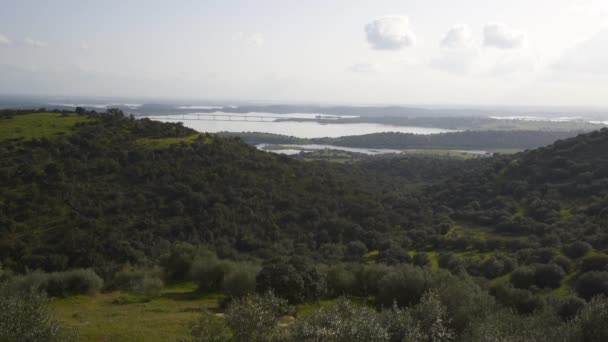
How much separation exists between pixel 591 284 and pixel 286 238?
72.6 feet

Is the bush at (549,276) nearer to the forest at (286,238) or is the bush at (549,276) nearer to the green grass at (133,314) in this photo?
the forest at (286,238)

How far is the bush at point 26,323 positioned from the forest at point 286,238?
37 millimetres

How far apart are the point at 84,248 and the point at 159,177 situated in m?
11.4

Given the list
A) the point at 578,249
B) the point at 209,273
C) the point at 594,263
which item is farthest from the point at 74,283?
the point at 578,249


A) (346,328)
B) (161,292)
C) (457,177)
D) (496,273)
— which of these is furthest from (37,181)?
(457,177)

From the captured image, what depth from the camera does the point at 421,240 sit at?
1665 inches

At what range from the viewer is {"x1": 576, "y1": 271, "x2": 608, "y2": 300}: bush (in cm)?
2441

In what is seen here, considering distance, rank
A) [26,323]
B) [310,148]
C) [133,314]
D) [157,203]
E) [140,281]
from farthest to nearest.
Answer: [310,148] < [157,203] < [140,281] < [133,314] < [26,323]

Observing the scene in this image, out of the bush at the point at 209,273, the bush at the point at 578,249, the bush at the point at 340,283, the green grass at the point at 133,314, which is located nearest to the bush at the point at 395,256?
the bush at the point at 578,249

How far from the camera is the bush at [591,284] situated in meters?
24.4

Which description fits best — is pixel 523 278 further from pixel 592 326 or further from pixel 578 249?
pixel 592 326

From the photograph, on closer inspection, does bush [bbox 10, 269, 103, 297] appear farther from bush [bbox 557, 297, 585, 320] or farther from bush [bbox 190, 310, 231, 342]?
bush [bbox 557, 297, 585, 320]

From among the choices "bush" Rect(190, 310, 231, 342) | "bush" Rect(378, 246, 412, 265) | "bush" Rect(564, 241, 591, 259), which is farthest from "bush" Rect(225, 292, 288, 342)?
"bush" Rect(564, 241, 591, 259)

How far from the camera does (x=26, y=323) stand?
876 cm
